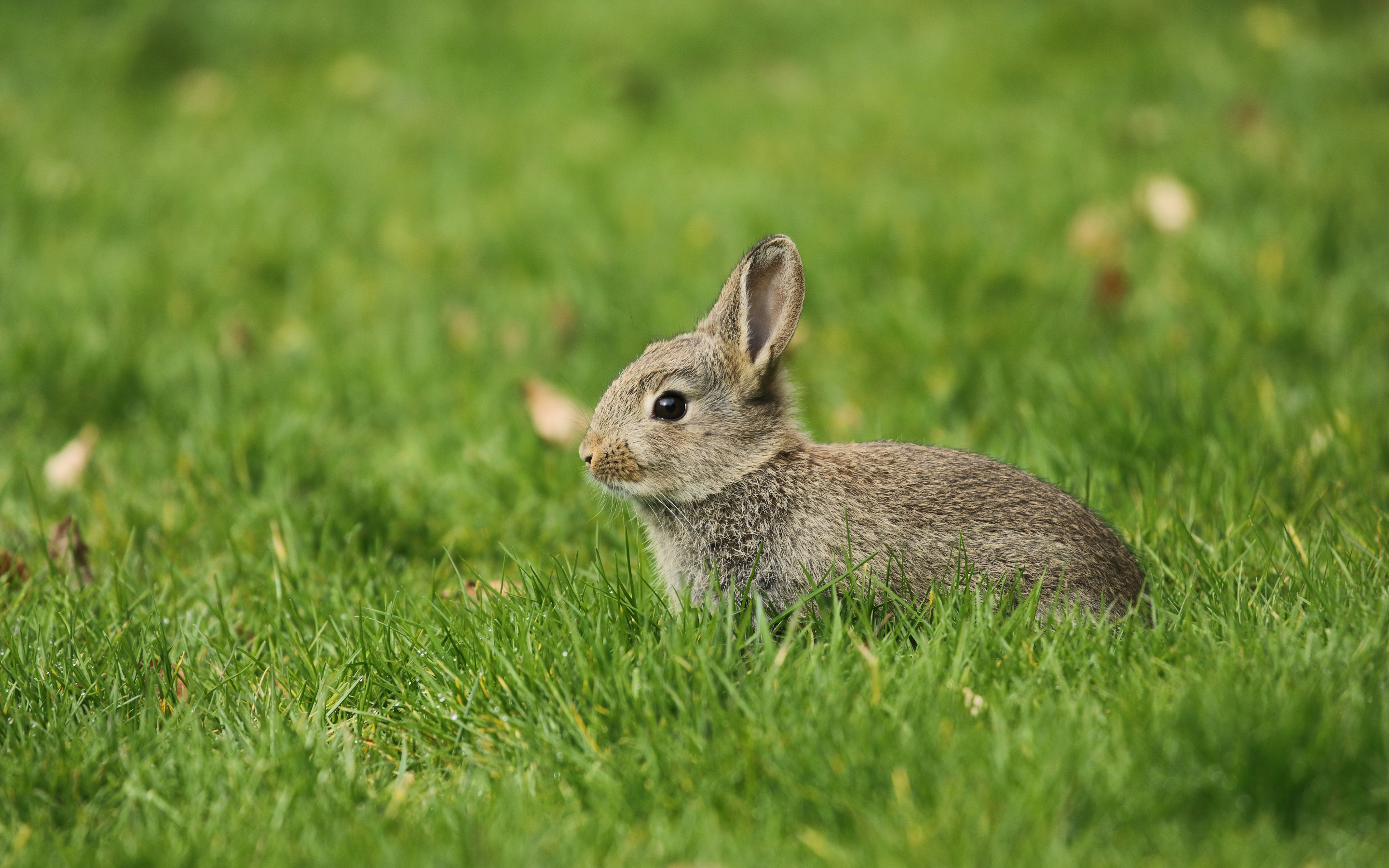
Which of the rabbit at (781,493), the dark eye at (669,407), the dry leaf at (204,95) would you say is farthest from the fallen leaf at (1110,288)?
the dry leaf at (204,95)

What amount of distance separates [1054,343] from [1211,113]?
155 inches

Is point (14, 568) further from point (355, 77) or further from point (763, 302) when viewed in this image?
point (355, 77)

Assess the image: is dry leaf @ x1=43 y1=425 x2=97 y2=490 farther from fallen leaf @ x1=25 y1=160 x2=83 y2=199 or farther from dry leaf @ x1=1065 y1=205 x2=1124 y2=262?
dry leaf @ x1=1065 y1=205 x2=1124 y2=262

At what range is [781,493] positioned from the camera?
366 centimetres

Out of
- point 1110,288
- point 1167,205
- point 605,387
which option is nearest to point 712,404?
point 605,387

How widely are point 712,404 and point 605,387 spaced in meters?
1.76

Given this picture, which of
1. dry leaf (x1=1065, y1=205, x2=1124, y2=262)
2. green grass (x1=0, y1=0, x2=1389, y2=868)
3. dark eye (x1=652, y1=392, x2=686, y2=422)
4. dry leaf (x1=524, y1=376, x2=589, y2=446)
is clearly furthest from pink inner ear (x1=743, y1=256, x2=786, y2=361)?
dry leaf (x1=1065, y1=205, x2=1124, y2=262)

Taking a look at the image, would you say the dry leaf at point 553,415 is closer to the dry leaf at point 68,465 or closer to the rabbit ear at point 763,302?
the rabbit ear at point 763,302

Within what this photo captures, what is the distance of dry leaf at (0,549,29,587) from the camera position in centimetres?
388

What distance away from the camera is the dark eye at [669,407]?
3.81 meters

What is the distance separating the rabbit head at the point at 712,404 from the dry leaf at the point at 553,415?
1.01 m

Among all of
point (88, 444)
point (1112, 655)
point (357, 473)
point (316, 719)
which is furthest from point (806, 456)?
point (88, 444)

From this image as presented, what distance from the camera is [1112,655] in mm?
2971

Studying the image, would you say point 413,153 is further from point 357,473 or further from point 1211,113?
point 1211,113
